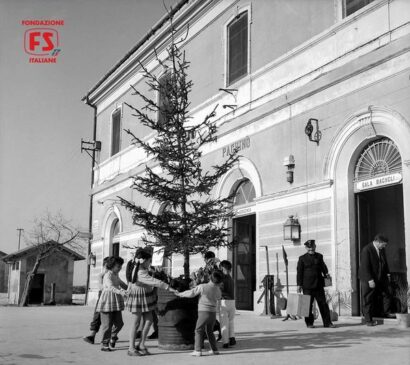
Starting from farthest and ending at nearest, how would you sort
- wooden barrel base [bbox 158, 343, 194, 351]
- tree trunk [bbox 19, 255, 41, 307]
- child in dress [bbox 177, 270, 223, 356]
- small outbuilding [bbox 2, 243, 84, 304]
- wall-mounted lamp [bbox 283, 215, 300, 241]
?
small outbuilding [bbox 2, 243, 84, 304]
tree trunk [bbox 19, 255, 41, 307]
wall-mounted lamp [bbox 283, 215, 300, 241]
wooden barrel base [bbox 158, 343, 194, 351]
child in dress [bbox 177, 270, 223, 356]

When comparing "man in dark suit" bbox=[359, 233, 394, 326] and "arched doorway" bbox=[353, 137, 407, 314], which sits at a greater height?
"arched doorway" bbox=[353, 137, 407, 314]

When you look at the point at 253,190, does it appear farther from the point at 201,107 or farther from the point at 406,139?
the point at 406,139

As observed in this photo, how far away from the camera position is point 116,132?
84.7 ft

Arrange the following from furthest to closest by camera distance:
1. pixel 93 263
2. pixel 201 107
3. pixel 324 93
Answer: pixel 93 263, pixel 201 107, pixel 324 93

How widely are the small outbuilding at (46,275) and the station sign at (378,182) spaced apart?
20653 mm

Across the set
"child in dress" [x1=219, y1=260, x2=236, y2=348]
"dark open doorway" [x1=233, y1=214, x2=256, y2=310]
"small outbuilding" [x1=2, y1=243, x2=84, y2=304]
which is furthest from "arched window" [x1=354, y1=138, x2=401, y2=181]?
"small outbuilding" [x1=2, y1=243, x2=84, y2=304]

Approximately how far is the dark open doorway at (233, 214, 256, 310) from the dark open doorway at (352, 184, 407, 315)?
462 centimetres

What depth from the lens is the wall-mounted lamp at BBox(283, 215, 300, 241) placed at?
44.1 ft

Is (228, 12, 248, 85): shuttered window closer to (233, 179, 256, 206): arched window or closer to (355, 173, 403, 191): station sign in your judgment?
(233, 179, 256, 206): arched window

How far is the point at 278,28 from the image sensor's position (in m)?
15.0

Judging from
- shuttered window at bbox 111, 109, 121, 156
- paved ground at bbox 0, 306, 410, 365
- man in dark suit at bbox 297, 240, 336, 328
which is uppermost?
shuttered window at bbox 111, 109, 121, 156

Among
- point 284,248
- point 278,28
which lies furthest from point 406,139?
point 278,28

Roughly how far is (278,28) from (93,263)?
15139 millimetres

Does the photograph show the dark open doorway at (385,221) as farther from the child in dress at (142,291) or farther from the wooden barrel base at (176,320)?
the child in dress at (142,291)
